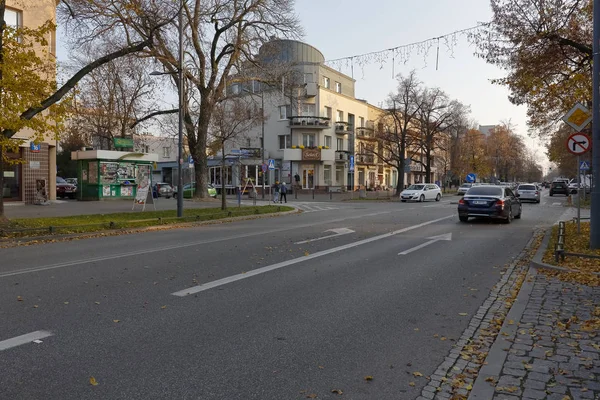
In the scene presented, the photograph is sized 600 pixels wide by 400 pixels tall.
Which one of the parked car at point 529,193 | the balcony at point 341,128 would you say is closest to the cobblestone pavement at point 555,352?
the parked car at point 529,193

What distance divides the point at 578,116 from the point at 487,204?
8.32 metres

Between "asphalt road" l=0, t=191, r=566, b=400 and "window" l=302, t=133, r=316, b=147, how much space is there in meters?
42.8

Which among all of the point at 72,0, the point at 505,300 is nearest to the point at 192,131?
the point at 72,0

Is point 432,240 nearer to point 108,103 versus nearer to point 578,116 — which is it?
point 578,116

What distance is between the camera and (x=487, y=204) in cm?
1842

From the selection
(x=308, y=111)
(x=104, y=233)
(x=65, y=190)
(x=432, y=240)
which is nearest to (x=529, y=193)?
(x=308, y=111)

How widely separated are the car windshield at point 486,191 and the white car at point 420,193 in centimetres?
1930

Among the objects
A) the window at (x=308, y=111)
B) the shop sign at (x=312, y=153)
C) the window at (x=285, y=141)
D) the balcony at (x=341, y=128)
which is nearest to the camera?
the shop sign at (x=312, y=153)

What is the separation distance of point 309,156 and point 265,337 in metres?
47.5

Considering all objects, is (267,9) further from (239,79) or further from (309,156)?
(309,156)

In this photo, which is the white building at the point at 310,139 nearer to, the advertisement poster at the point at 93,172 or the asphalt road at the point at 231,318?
the advertisement poster at the point at 93,172

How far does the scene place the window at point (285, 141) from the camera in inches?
2108

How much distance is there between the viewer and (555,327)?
5340 millimetres

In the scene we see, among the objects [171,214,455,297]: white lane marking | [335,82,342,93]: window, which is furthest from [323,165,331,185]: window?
[171,214,455,297]: white lane marking
